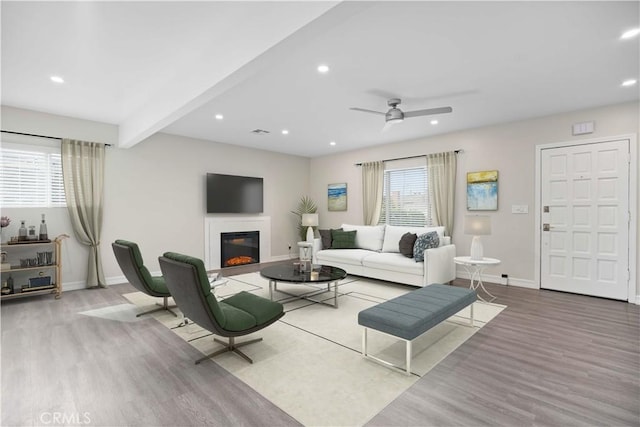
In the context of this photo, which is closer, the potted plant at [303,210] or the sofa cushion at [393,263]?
the sofa cushion at [393,263]

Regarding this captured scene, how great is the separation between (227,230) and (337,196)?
283 cm

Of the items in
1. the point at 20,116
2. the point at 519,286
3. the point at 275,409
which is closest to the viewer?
the point at 275,409

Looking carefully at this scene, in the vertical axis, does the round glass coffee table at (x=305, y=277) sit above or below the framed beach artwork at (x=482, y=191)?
below

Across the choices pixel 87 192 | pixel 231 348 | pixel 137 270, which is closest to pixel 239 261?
pixel 87 192

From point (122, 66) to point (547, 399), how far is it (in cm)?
473

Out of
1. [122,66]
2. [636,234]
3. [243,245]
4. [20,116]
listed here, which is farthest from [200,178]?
[636,234]

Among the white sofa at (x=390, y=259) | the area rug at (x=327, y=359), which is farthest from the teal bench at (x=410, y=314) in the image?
the white sofa at (x=390, y=259)

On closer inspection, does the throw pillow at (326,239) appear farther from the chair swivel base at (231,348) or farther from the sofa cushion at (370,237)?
the chair swivel base at (231,348)

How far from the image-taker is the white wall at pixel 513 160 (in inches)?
175

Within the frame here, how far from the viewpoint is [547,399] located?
2.08 metres

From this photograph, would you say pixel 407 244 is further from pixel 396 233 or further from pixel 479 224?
pixel 479 224

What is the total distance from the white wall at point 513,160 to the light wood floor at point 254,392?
5.63ft

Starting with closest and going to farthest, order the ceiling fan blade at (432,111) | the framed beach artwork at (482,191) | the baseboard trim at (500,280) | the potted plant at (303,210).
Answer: the ceiling fan blade at (432,111), the baseboard trim at (500,280), the framed beach artwork at (482,191), the potted plant at (303,210)

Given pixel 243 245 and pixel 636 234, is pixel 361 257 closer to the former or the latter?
pixel 243 245
